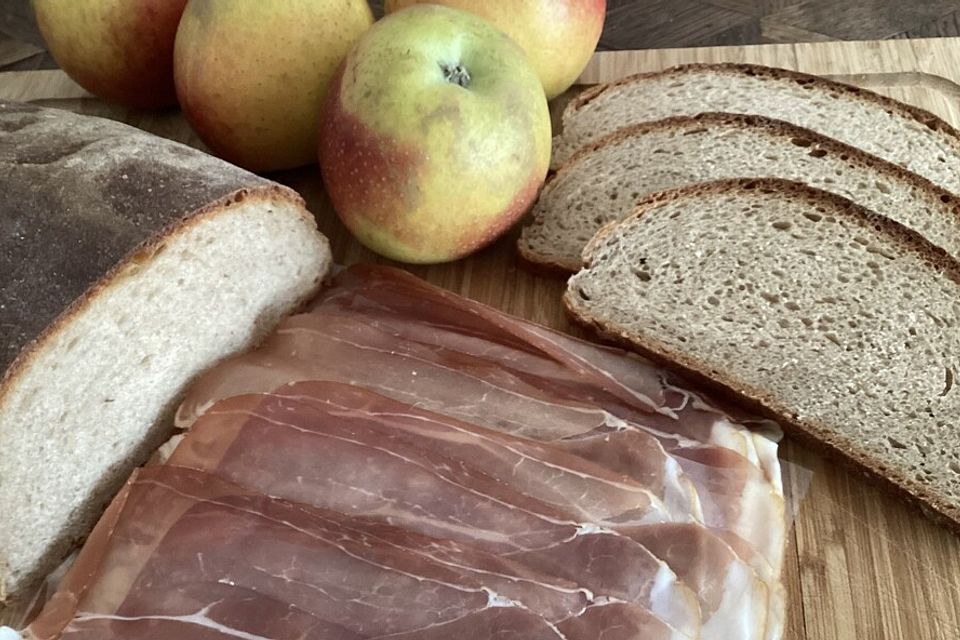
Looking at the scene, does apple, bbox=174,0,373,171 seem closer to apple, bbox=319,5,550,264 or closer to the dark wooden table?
apple, bbox=319,5,550,264

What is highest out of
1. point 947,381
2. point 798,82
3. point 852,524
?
point 798,82

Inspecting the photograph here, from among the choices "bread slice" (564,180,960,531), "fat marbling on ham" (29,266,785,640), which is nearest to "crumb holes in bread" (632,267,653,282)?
"bread slice" (564,180,960,531)

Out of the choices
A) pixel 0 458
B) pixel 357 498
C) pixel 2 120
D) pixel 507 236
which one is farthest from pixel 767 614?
pixel 2 120

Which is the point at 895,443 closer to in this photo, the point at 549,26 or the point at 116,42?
the point at 549,26

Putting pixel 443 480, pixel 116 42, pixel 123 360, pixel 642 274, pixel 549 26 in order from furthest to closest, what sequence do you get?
pixel 116 42 → pixel 549 26 → pixel 642 274 → pixel 123 360 → pixel 443 480

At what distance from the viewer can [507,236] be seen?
2264 mm

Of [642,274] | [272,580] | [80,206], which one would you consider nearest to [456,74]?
[642,274]

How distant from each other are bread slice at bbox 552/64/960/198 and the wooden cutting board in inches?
11.1

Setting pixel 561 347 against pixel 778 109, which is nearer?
pixel 561 347

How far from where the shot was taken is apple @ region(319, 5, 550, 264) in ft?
5.99

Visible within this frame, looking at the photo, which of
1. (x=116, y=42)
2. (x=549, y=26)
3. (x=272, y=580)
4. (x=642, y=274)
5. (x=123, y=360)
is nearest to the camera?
(x=272, y=580)

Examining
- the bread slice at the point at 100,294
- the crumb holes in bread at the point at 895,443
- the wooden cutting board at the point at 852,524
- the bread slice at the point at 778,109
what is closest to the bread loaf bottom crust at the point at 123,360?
the bread slice at the point at 100,294

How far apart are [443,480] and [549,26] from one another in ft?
3.99

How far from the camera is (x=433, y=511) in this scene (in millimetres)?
1563
